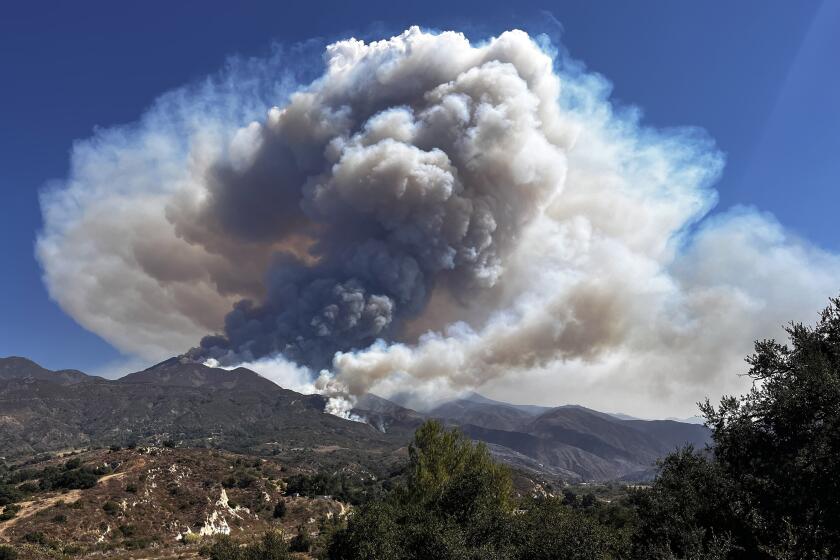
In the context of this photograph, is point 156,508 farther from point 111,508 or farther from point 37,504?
point 37,504

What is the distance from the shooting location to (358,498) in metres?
101

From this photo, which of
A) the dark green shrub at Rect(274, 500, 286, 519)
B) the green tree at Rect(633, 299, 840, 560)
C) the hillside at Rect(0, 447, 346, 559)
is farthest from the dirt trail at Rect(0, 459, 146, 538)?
the green tree at Rect(633, 299, 840, 560)

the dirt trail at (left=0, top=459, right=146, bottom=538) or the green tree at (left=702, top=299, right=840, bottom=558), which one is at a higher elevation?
the green tree at (left=702, top=299, right=840, bottom=558)

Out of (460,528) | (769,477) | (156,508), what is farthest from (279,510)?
(769,477)

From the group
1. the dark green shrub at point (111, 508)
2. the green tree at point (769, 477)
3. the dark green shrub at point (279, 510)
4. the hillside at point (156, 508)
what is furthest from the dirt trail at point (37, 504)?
the green tree at point (769, 477)

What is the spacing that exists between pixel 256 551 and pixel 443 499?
1459 cm

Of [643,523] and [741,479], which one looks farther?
[643,523]

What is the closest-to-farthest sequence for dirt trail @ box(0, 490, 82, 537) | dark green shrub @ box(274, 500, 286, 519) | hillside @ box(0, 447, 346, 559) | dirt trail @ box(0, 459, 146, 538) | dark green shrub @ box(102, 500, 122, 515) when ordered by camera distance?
hillside @ box(0, 447, 346, 559)
dirt trail @ box(0, 459, 146, 538)
dirt trail @ box(0, 490, 82, 537)
dark green shrub @ box(102, 500, 122, 515)
dark green shrub @ box(274, 500, 286, 519)

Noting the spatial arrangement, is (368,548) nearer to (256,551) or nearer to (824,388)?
(256,551)

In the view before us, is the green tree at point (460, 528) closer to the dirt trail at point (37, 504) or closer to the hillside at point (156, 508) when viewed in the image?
the hillside at point (156, 508)

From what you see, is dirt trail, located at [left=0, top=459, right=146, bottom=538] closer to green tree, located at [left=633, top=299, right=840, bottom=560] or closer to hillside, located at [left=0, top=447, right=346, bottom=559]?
hillside, located at [left=0, top=447, right=346, bottom=559]

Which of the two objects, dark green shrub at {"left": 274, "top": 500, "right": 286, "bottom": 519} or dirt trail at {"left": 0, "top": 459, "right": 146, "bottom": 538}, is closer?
dirt trail at {"left": 0, "top": 459, "right": 146, "bottom": 538}

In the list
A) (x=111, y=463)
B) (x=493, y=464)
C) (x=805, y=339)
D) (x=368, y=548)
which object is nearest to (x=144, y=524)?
(x=111, y=463)

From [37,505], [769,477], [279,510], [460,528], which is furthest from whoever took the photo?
[279,510]
